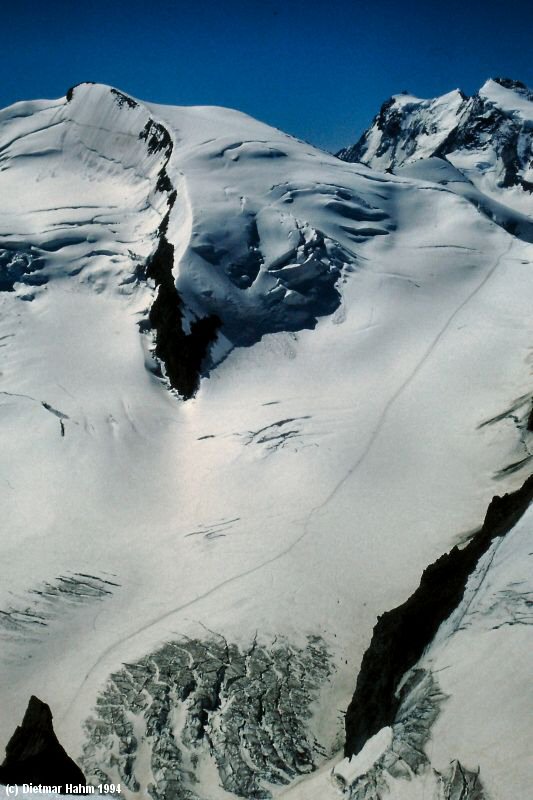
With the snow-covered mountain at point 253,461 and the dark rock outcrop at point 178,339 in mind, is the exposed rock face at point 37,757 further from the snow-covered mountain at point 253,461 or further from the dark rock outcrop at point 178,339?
the dark rock outcrop at point 178,339

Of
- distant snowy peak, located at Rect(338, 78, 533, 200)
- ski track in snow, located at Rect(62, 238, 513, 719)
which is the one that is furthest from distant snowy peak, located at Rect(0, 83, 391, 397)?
distant snowy peak, located at Rect(338, 78, 533, 200)

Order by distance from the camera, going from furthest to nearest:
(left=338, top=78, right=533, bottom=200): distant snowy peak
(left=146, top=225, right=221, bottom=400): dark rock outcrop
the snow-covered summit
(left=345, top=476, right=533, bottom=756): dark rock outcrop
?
(left=338, top=78, right=533, bottom=200): distant snowy peak < the snow-covered summit < (left=146, top=225, right=221, bottom=400): dark rock outcrop < (left=345, top=476, right=533, bottom=756): dark rock outcrop

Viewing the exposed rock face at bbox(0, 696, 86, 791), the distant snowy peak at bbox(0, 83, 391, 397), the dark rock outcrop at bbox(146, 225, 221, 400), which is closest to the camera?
the exposed rock face at bbox(0, 696, 86, 791)

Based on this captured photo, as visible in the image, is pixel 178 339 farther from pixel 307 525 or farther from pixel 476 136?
pixel 476 136

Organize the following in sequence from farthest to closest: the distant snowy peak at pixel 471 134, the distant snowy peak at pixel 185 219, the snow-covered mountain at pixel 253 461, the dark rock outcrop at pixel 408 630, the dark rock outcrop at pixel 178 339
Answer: the distant snowy peak at pixel 471 134 < the distant snowy peak at pixel 185 219 < the dark rock outcrop at pixel 178 339 < the snow-covered mountain at pixel 253 461 < the dark rock outcrop at pixel 408 630

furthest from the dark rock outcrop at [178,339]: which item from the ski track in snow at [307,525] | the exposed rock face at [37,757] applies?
the exposed rock face at [37,757]

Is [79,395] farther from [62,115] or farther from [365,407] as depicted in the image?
[62,115]

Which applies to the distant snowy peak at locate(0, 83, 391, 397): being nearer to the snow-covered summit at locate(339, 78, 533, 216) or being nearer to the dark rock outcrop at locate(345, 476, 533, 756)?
the dark rock outcrop at locate(345, 476, 533, 756)

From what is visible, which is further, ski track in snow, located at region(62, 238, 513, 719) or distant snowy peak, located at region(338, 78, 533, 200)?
distant snowy peak, located at region(338, 78, 533, 200)
